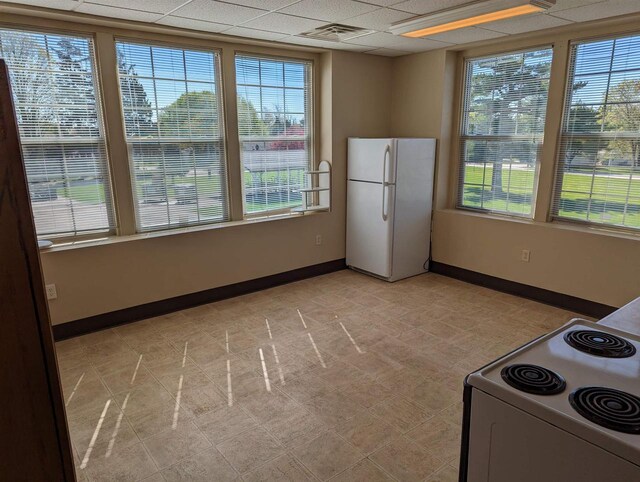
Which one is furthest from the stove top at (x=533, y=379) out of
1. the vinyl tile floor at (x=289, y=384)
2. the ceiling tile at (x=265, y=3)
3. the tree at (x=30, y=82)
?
the tree at (x=30, y=82)

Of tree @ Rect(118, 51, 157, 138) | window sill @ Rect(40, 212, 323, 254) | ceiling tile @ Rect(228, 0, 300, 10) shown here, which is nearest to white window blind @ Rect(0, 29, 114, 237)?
window sill @ Rect(40, 212, 323, 254)

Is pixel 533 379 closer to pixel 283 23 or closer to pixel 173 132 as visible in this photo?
→ pixel 283 23

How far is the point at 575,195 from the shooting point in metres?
3.92

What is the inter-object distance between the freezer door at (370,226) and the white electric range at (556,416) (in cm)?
315

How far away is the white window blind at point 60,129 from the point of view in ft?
10.3

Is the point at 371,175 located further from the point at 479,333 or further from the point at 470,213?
the point at 479,333

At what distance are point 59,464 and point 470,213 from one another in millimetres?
4392

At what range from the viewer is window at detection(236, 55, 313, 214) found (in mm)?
4328

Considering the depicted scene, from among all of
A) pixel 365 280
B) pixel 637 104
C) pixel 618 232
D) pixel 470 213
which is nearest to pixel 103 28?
pixel 365 280

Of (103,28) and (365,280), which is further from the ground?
(103,28)

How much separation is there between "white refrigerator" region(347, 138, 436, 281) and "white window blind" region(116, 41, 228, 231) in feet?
4.93

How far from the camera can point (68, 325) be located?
348 centimetres

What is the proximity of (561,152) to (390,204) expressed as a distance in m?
1.63

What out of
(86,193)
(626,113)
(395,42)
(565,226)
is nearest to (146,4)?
(86,193)
